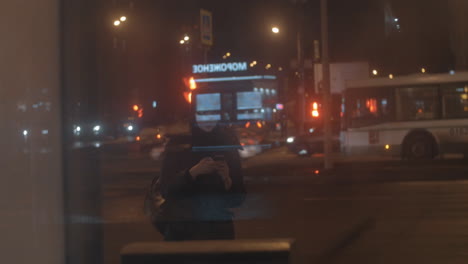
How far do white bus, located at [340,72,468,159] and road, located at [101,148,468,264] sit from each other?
130cm

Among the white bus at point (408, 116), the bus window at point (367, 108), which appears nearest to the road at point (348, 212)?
the white bus at point (408, 116)

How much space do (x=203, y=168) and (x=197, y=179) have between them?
9cm

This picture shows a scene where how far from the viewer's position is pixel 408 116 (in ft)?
59.1

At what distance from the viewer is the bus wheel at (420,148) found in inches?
687

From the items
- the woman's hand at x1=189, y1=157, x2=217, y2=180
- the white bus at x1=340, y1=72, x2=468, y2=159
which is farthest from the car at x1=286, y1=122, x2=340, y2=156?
the woman's hand at x1=189, y1=157, x2=217, y2=180

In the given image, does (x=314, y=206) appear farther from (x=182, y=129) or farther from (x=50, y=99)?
(x=50, y=99)

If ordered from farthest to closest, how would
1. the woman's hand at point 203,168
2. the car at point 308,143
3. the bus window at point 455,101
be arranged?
the car at point 308,143 → the bus window at point 455,101 → the woman's hand at point 203,168

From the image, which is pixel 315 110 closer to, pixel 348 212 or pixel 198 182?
pixel 348 212

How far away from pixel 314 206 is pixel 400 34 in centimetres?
505

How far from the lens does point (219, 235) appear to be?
3.82 m

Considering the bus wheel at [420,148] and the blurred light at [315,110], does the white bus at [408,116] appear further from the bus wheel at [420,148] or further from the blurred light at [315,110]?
the blurred light at [315,110]

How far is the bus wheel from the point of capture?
1745cm

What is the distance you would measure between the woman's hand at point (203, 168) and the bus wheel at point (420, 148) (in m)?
14.9

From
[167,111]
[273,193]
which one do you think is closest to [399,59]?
[273,193]
